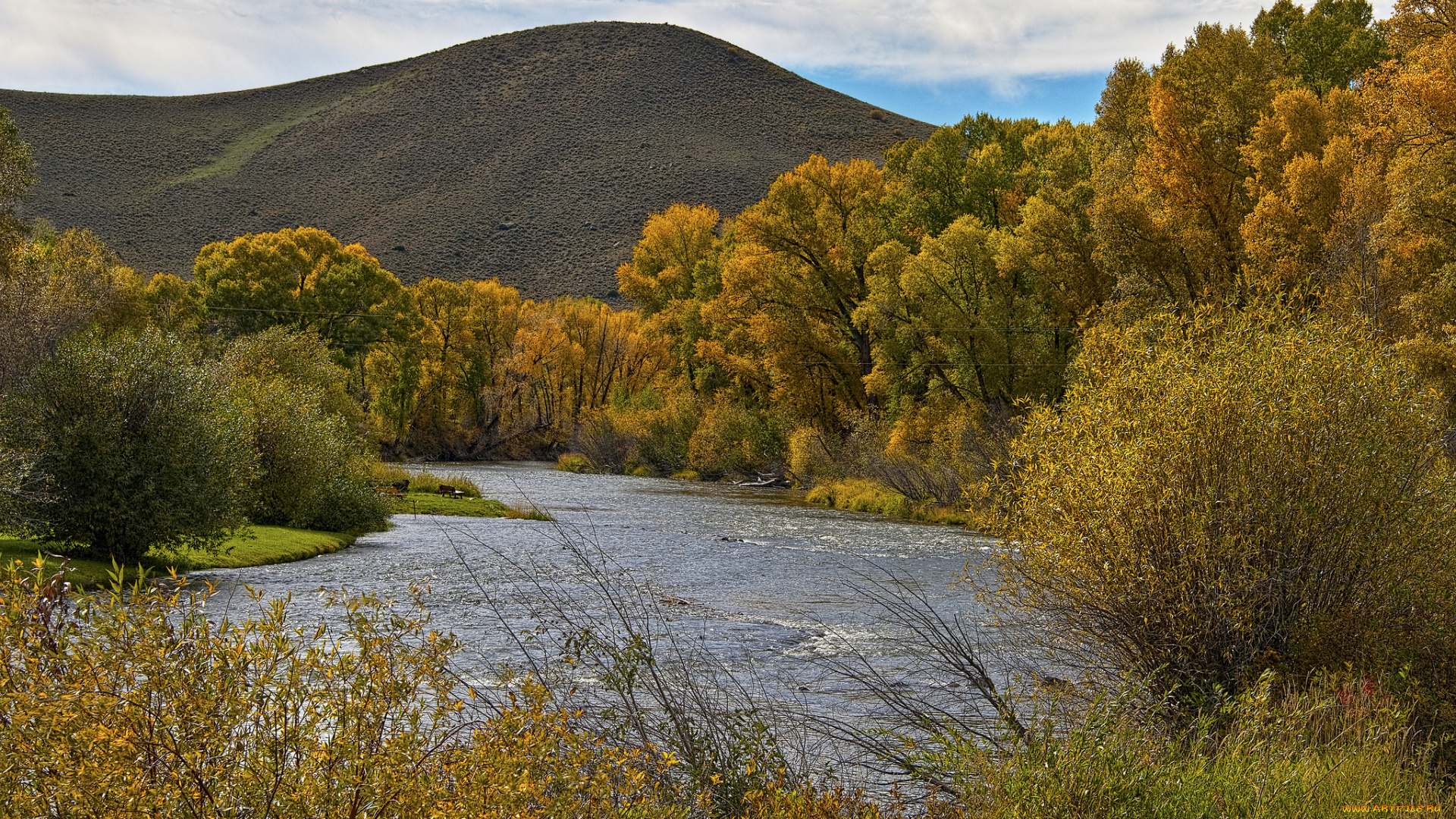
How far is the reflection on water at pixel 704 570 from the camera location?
1429 centimetres

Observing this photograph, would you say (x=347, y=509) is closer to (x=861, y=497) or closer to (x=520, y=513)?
(x=520, y=513)

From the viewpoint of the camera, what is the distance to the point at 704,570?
2270 centimetres

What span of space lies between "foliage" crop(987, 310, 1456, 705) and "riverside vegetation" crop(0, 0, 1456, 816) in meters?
0.04

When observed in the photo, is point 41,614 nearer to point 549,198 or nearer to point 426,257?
point 426,257

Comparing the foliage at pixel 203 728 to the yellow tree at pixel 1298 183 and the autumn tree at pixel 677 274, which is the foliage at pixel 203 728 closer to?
the yellow tree at pixel 1298 183

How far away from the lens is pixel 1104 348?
11.1 m

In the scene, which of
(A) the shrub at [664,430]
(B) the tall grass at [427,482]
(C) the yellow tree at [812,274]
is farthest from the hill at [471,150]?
(B) the tall grass at [427,482]

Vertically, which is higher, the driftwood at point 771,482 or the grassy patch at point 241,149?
Answer: the grassy patch at point 241,149

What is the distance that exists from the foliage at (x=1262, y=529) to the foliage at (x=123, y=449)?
16769mm

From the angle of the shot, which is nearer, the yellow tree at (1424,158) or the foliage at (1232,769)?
the foliage at (1232,769)

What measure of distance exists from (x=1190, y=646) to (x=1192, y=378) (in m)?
2.22

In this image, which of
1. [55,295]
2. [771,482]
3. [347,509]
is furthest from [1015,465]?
[771,482]

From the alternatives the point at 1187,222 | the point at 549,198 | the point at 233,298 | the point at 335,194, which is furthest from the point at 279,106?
the point at 1187,222

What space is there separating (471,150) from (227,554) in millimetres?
103377
